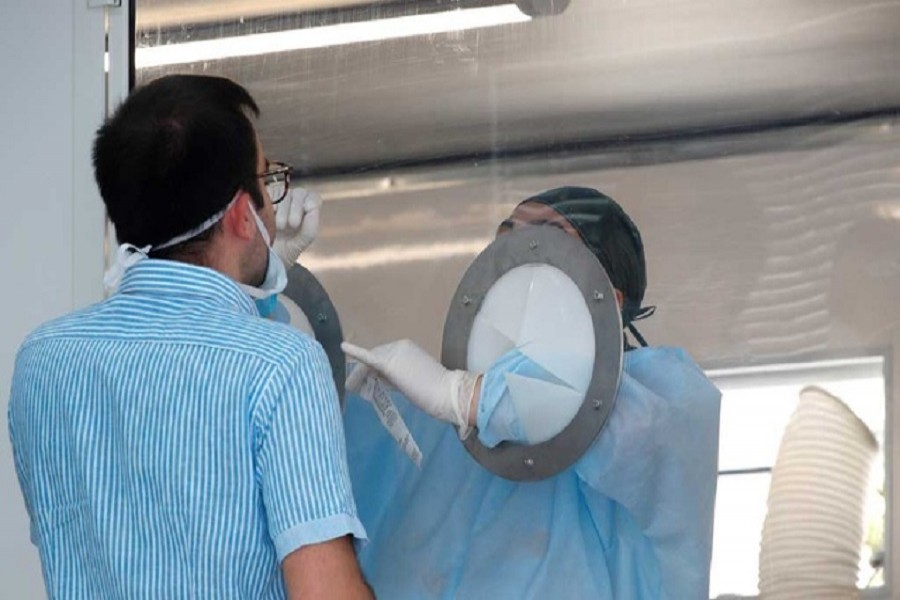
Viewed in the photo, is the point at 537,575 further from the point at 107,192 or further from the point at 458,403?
the point at 107,192

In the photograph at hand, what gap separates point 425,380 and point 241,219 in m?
0.36

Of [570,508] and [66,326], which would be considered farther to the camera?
[570,508]

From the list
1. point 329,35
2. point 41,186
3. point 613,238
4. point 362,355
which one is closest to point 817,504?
point 613,238

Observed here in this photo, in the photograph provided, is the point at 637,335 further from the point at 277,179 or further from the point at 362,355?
the point at 277,179

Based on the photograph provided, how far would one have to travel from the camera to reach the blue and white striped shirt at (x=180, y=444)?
62.2 inches

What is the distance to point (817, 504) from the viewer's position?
192 centimetres

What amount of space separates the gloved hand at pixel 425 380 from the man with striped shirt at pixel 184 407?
0.91 feet

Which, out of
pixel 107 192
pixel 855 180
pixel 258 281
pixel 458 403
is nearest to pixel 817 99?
pixel 855 180

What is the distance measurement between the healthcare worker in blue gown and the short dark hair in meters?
0.37

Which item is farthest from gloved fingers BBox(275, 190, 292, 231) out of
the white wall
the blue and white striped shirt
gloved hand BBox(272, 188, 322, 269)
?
the blue and white striped shirt

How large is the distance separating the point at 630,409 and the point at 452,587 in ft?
1.13

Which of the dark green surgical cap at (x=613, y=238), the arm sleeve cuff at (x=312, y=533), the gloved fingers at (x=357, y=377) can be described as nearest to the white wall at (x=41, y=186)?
the gloved fingers at (x=357, y=377)

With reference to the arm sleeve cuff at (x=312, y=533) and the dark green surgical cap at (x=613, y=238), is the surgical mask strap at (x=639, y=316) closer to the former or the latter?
the dark green surgical cap at (x=613, y=238)

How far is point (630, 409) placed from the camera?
1.95m
